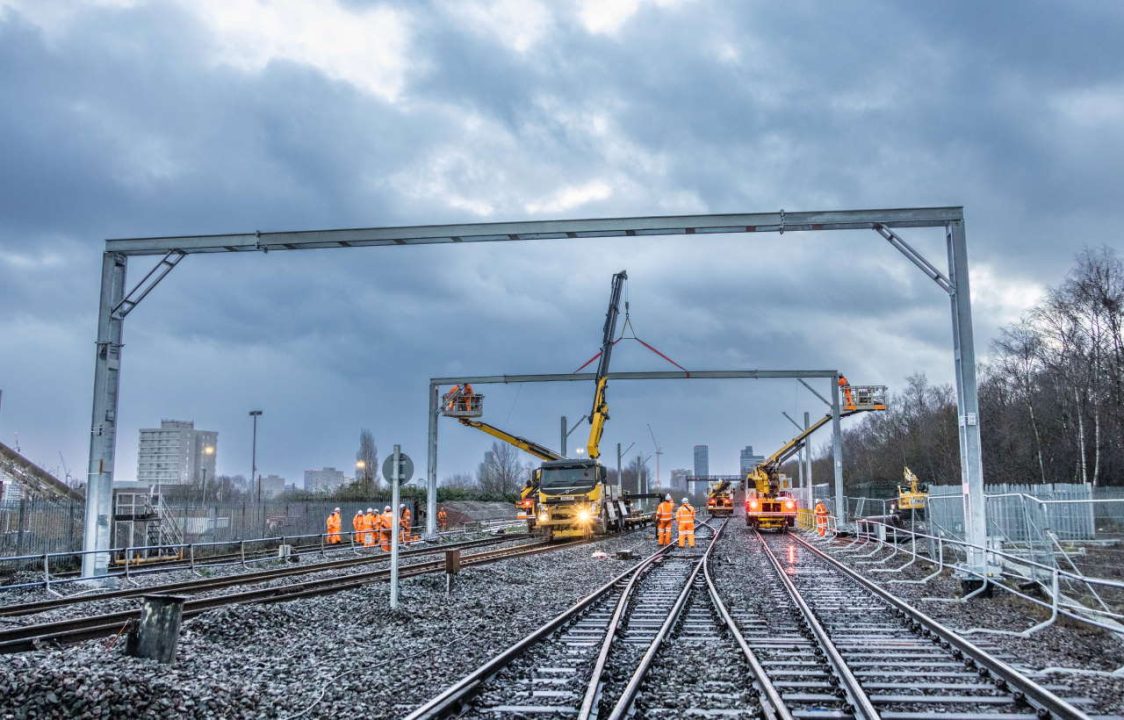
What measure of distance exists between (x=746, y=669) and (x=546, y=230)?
1179cm

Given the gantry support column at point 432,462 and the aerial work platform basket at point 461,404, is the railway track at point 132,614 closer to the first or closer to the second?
the aerial work platform basket at point 461,404

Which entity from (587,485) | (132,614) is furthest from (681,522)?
(132,614)

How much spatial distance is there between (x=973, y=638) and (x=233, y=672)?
8788 millimetres

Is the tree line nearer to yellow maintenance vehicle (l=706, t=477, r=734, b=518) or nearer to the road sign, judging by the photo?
yellow maintenance vehicle (l=706, t=477, r=734, b=518)

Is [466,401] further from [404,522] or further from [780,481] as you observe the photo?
[780,481]

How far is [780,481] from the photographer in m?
41.7

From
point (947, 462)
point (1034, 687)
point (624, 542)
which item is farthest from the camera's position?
point (947, 462)

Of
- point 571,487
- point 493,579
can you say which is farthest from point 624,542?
point 493,579

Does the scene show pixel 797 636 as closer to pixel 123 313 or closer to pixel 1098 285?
pixel 123 313

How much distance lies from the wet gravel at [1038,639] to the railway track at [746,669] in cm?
47

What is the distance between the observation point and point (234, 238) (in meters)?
19.3

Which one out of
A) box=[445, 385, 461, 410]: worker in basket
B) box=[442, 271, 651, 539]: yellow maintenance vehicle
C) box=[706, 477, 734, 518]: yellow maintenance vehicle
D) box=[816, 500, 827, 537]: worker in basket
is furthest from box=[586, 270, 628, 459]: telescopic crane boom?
box=[706, 477, 734, 518]: yellow maintenance vehicle

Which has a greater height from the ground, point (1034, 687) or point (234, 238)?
point (234, 238)

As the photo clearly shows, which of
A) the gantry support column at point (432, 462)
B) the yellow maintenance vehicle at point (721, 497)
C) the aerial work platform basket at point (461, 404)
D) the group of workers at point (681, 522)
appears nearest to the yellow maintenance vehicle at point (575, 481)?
the aerial work platform basket at point (461, 404)
